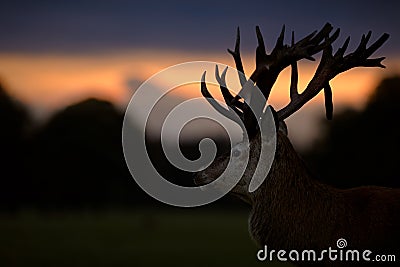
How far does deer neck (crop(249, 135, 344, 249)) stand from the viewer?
677 centimetres

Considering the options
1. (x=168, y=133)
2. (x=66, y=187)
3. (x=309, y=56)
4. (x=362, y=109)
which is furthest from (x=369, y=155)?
(x=66, y=187)

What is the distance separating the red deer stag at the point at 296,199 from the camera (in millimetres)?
6656

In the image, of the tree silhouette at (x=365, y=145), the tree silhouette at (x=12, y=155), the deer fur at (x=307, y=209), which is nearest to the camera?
the deer fur at (x=307, y=209)

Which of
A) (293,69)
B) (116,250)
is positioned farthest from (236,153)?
(116,250)

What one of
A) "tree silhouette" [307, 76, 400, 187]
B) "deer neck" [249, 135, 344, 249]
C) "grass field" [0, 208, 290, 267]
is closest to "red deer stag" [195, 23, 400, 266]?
"deer neck" [249, 135, 344, 249]

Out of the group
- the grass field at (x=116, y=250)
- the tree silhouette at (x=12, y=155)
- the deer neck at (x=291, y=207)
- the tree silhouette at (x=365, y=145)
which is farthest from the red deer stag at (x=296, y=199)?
the tree silhouette at (x=12, y=155)

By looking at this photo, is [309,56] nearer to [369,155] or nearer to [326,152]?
[369,155]

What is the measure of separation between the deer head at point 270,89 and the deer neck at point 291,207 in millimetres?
10

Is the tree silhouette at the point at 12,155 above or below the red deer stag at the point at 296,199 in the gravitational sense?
above

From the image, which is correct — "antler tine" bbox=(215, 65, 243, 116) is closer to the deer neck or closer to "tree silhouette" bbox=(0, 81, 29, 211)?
the deer neck

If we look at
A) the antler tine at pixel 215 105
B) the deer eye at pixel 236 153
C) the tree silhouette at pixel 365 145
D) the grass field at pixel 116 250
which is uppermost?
the tree silhouette at pixel 365 145

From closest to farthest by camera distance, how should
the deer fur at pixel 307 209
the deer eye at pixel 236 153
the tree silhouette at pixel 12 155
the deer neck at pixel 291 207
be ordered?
the deer fur at pixel 307 209
the deer neck at pixel 291 207
the deer eye at pixel 236 153
the tree silhouette at pixel 12 155

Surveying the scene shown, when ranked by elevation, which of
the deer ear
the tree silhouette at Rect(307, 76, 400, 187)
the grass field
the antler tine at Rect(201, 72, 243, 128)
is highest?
the tree silhouette at Rect(307, 76, 400, 187)

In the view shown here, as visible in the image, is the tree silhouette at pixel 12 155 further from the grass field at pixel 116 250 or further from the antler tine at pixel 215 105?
the antler tine at pixel 215 105
